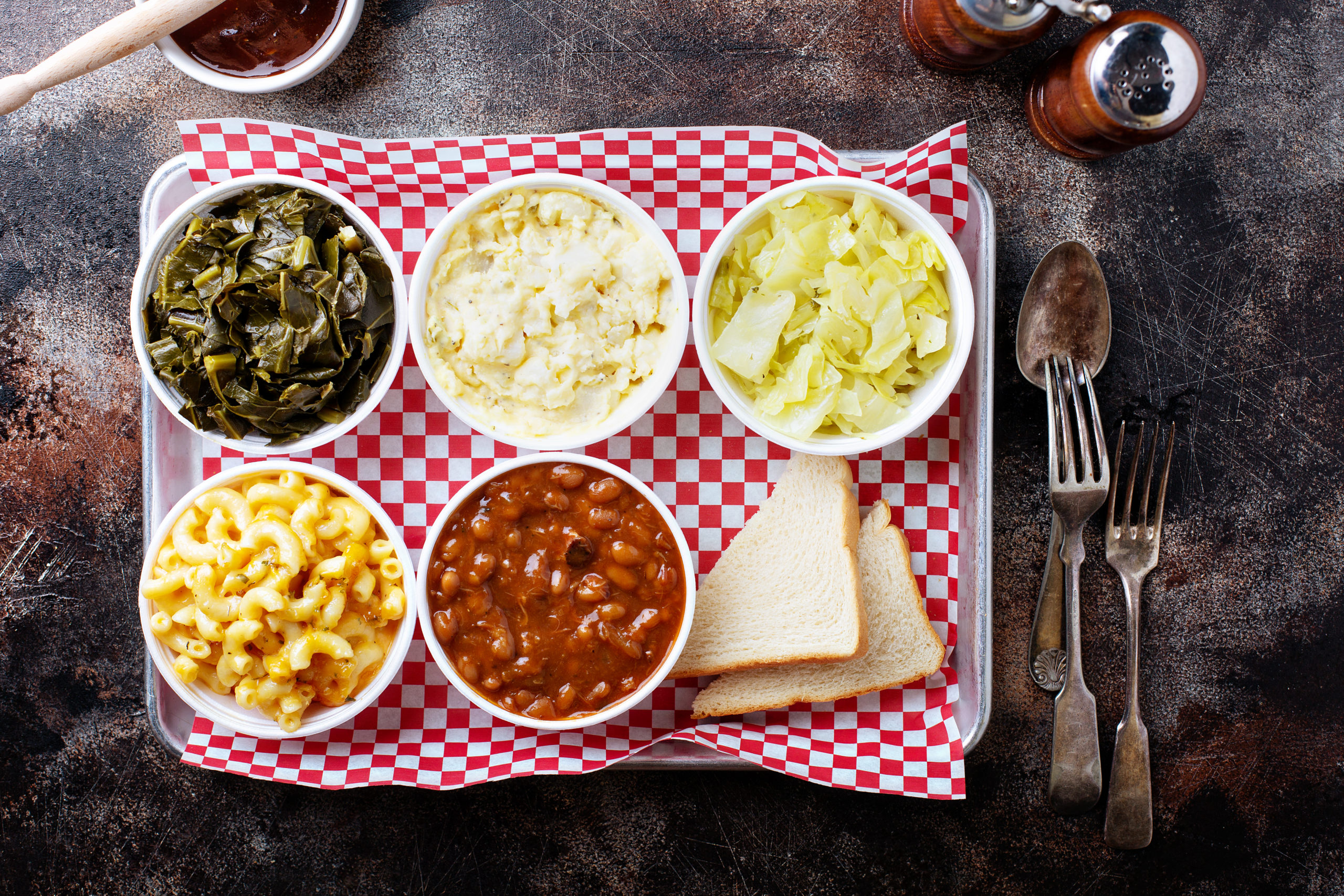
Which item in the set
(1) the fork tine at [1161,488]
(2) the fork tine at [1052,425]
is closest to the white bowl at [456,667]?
(2) the fork tine at [1052,425]

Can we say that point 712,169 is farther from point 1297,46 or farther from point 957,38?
point 1297,46

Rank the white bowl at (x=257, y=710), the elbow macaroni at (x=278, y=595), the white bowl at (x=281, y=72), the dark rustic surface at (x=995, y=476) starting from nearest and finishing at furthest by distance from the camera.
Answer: the elbow macaroni at (x=278, y=595)
the white bowl at (x=257, y=710)
the white bowl at (x=281, y=72)
the dark rustic surface at (x=995, y=476)

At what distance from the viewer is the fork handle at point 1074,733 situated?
9.90ft

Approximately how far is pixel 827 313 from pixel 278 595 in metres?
2.07

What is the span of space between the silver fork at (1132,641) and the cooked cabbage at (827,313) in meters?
1.04

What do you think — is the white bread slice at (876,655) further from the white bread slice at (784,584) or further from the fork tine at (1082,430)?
the fork tine at (1082,430)

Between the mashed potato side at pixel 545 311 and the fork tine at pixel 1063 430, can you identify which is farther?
the fork tine at pixel 1063 430

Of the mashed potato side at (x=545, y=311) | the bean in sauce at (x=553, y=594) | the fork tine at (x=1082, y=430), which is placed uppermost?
the fork tine at (x=1082, y=430)

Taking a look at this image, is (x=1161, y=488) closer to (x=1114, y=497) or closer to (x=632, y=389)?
(x=1114, y=497)

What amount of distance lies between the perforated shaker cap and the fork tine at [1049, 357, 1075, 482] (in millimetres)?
887

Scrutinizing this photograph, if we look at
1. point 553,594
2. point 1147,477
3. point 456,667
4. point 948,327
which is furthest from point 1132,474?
point 456,667

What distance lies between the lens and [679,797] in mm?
3180

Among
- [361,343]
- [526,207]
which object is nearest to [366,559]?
[361,343]

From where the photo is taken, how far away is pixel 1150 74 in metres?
2.64
